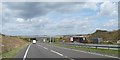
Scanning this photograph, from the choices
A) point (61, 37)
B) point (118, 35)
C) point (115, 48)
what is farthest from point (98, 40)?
point (61, 37)

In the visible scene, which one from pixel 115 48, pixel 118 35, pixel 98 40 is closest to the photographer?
pixel 115 48

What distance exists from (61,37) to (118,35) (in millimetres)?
76724

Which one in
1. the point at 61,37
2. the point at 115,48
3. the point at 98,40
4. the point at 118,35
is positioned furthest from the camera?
the point at 61,37

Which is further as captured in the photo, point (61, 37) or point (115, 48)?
point (61, 37)

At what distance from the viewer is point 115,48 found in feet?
109

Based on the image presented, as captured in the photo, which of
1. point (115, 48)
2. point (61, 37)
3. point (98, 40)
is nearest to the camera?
point (115, 48)

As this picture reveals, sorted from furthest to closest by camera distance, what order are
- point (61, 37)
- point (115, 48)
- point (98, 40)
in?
1. point (61, 37)
2. point (98, 40)
3. point (115, 48)

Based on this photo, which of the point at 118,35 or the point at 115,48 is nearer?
the point at 115,48

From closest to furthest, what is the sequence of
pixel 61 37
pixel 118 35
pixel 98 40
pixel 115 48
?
pixel 115 48, pixel 98 40, pixel 118 35, pixel 61 37

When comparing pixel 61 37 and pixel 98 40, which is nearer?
pixel 98 40

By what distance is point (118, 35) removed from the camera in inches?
3989

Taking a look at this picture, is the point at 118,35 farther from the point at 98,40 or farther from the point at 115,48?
the point at 115,48

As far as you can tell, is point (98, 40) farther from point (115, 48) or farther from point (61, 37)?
point (61, 37)

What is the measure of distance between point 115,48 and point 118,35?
69917 millimetres
